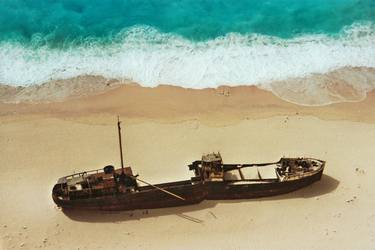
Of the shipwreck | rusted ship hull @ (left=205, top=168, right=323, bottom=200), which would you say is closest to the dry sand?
rusted ship hull @ (left=205, top=168, right=323, bottom=200)

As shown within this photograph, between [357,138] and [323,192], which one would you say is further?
[357,138]

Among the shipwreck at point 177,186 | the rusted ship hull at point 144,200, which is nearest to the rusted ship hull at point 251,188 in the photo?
the shipwreck at point 177,186

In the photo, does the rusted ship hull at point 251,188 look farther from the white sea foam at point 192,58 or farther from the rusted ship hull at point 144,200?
the white sea foam at point 192,58

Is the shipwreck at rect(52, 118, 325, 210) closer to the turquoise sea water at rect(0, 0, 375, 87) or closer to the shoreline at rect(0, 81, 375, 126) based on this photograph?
the shoreline at rect(0, 81, 375, 126)

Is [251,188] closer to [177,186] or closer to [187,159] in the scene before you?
[177,186]

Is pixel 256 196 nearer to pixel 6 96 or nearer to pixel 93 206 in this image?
pixel 93 206

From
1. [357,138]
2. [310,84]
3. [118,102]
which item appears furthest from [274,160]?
[118,102]
